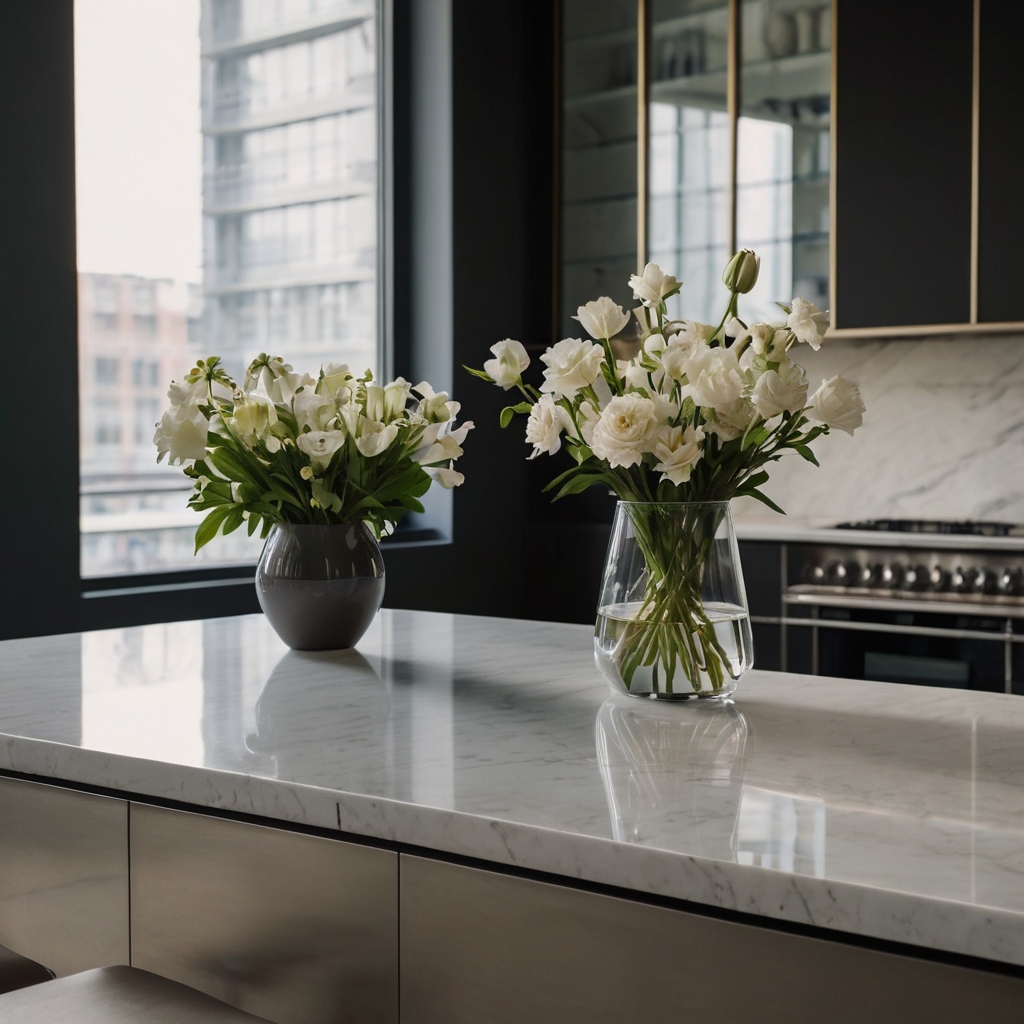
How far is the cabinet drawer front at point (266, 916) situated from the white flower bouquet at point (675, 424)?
0.38m

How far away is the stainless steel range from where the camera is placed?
3287 mm

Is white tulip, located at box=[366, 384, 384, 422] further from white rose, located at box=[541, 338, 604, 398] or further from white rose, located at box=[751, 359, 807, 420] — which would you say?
white rose, located at box=[751, 359, 807, 420]

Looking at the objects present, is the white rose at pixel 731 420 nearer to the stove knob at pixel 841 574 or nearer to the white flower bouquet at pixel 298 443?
the white flower bouquet at pixel 298 443

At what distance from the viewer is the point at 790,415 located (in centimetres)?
120

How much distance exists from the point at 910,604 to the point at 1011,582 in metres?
0.26

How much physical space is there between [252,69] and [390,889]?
11.2ft

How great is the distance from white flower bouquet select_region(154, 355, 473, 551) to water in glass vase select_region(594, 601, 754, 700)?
15.4 inches

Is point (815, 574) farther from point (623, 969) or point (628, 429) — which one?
point (623, 969)

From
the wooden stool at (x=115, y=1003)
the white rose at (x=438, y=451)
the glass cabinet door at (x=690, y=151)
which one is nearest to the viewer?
the wooden stool at (x=115, y=1003)

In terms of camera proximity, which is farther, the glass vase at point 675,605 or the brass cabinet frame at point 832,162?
the brass cabinet frame at point 832,162

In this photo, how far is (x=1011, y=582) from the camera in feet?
10.7

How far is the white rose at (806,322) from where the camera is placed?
3.89 ft

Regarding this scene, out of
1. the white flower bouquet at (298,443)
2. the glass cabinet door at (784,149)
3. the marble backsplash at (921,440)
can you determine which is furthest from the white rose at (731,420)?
the marble backsplash at (921,440)

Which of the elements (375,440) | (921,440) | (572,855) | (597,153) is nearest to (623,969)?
(572,855)
